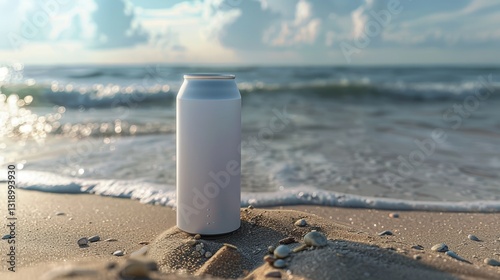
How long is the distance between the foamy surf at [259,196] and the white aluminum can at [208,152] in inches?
44.4

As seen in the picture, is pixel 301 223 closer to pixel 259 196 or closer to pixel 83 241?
pixel 259 196

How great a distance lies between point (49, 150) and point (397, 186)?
14.3 ft

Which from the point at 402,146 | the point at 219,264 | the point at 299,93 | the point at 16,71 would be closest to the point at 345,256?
the point at 219,264

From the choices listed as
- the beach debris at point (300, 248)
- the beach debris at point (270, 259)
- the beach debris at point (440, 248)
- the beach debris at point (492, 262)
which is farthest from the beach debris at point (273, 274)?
the beach debris at point (492, 262)

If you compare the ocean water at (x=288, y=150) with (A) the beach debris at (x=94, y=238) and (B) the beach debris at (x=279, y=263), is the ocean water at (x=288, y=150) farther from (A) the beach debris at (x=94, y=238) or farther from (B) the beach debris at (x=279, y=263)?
(B) the beach debris at (x=279, y=263)

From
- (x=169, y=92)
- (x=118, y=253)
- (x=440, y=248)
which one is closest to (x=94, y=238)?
(x=118, y=253)

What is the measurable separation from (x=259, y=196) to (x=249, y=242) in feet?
4.16

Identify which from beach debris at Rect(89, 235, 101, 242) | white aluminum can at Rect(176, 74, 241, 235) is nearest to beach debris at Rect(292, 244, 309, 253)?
white aluminum can at Rect(176, 74, 241, 235)

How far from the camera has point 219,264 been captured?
2.20m

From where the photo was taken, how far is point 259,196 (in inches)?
152

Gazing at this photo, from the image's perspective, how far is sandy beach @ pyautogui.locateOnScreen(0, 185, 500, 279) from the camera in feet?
6.47

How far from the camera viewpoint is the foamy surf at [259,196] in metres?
3.66

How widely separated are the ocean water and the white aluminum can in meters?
1.15

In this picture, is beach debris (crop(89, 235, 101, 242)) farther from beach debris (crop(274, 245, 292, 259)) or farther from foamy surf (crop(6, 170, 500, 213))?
beach debris (crop(274, 245, 292, 259))
